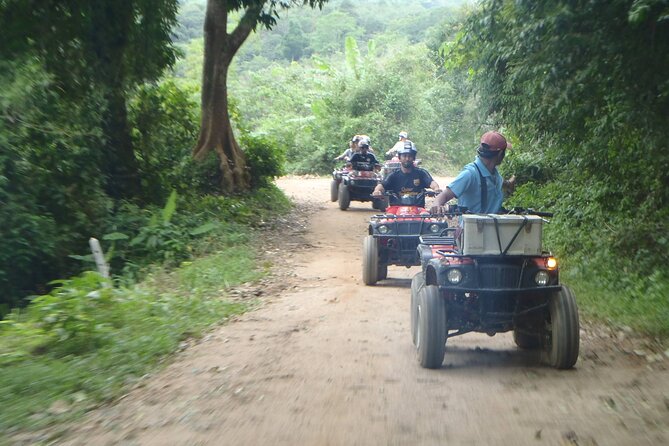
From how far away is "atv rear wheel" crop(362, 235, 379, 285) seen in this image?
11.6 m

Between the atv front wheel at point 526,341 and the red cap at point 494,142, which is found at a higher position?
the red cap at point 494,142

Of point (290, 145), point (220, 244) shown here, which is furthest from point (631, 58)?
point (290, 145)

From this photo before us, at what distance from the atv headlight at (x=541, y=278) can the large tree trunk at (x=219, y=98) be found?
13.8m

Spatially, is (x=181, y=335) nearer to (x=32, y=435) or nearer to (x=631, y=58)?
(x=32, y=435)

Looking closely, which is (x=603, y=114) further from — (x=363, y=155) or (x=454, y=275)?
(x=363, y=155)

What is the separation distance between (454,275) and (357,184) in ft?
51.9

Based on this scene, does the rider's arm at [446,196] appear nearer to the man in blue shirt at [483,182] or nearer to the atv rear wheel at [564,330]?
the man in blue shirt at [483,182]

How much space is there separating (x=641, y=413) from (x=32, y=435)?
4.22 meters

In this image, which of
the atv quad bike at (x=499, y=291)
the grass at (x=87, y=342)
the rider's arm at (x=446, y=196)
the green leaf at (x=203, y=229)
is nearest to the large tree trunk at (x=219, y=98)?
the green leaf at (x=203, y=229)

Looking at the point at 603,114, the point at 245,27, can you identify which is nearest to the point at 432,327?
the point at 603,114

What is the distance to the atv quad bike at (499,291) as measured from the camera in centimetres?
670

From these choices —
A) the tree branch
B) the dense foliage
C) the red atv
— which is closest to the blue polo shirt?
the dense foliage

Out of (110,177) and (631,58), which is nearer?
(631,58)

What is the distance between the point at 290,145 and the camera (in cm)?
3850
